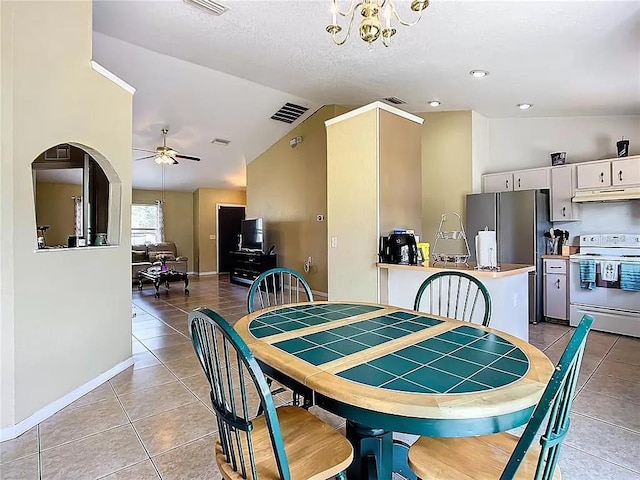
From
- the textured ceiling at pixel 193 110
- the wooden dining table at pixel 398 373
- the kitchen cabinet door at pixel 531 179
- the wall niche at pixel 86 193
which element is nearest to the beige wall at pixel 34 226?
the wall niche at pixel 86 193

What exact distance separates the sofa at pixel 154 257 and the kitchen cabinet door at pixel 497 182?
20.7 feet

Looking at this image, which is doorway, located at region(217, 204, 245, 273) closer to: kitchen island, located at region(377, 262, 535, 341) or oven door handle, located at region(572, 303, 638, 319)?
kitchen island, located at region(377, 262, 535, 341)

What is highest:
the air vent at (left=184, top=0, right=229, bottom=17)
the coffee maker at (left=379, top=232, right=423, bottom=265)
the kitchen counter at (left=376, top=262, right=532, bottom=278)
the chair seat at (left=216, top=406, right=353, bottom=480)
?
the air vent at (left=184, top=0, right=229, bottom=17)

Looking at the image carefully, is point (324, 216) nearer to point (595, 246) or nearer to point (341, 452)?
point (595, 246)

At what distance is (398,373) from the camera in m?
1.23

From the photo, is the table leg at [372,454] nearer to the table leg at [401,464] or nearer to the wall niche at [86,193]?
the table leg at [401,464]

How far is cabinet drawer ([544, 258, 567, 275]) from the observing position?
472 centimetres

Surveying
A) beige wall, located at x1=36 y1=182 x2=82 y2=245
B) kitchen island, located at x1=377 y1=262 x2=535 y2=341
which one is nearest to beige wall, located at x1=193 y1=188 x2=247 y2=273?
beige wall, located at x1=36 y1=182 x2=82 y2=245

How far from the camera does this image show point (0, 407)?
2.21 m

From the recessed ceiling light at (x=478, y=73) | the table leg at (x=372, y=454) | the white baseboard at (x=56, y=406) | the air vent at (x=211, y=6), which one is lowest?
the white baseboard at (x=56, y=406)

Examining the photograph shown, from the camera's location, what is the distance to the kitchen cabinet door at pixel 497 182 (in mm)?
5316

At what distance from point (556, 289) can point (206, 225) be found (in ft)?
29.2

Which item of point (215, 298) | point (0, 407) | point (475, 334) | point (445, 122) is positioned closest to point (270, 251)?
point (215, 298)

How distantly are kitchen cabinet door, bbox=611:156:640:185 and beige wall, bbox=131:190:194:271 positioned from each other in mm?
9987
